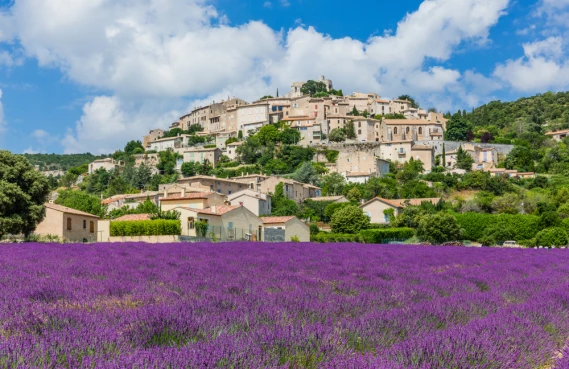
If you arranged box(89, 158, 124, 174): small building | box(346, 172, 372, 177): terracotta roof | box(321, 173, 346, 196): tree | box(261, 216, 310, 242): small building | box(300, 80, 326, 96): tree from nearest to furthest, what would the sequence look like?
box(261, 216, 310, 242): small building < box(321, 173, 346, 196): tree < box(346, 172, 372, 177): terracotta roof < box(89, 158, 124, 174): small building < box(300, 80, 326, 96): tree

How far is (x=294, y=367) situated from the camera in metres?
3.53

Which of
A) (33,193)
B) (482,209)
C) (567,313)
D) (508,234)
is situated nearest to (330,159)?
(482,209)

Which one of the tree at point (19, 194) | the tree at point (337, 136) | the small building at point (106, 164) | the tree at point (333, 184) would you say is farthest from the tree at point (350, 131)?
the tree at point (19, 194)

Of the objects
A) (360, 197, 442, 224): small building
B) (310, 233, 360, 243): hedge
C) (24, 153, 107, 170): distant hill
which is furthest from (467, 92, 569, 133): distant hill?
(24, 153, 107, 170): distant hill

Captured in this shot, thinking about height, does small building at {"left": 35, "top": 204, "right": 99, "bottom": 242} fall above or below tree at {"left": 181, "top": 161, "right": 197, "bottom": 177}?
below

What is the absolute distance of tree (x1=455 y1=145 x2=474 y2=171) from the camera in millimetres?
85812

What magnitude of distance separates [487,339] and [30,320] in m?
3.49

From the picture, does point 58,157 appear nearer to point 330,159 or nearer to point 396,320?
point 330,159

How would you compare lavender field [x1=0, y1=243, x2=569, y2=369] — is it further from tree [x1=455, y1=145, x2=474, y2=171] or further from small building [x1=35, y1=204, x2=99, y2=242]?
tree [x1=455, y1=145, x2=474, y2=171]

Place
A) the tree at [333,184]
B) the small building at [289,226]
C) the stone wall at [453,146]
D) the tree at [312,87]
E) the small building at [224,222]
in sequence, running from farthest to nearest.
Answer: the tree at [312,87]
the stone wall at [453,146]
the tree at [333,184]
the small building at [289,226]
the small building at [224,222]

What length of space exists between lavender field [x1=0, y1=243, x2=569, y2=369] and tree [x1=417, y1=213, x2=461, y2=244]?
31720 mm

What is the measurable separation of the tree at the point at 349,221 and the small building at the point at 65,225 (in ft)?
69.3

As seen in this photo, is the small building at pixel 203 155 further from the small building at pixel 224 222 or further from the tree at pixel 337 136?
the small building at pixel 224 222

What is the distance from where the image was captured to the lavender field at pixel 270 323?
3.36 m
